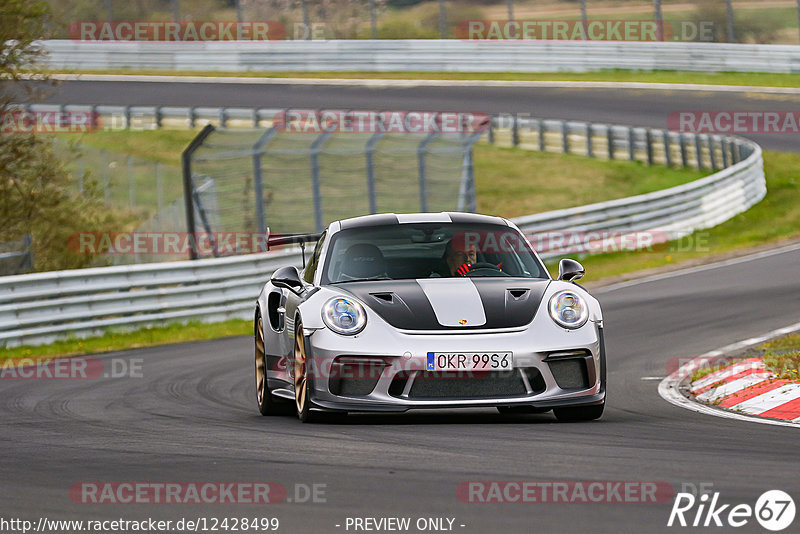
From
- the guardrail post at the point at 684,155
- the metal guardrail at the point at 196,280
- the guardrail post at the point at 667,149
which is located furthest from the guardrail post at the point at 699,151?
the metal guardrail at the point at 196,280

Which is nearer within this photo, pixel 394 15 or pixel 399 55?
pixel 399 55

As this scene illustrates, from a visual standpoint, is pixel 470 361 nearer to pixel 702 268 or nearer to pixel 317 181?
pixel 317 181

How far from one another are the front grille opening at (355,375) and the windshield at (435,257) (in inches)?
40.4

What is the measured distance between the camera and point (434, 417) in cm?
889

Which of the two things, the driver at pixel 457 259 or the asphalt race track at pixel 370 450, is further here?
the driver at pixel 457 259

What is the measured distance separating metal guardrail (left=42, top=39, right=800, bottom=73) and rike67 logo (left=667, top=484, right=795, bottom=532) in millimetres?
37422

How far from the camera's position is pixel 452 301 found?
27.5ft

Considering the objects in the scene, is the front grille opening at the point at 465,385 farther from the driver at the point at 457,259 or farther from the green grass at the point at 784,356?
the green grass at the point at 784,356

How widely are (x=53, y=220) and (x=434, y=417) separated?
14478 millimetres

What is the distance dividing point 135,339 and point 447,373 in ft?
33.8

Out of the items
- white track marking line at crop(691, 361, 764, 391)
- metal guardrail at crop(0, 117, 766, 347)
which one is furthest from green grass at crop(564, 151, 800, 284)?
white track marking line at crop(691, 361, 764, 391)

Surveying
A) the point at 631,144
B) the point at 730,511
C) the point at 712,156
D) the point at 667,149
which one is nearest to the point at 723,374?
the point at 730,511

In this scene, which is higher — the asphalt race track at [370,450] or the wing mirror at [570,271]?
the wing mirror at [570,271]

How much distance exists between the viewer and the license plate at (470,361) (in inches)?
315
